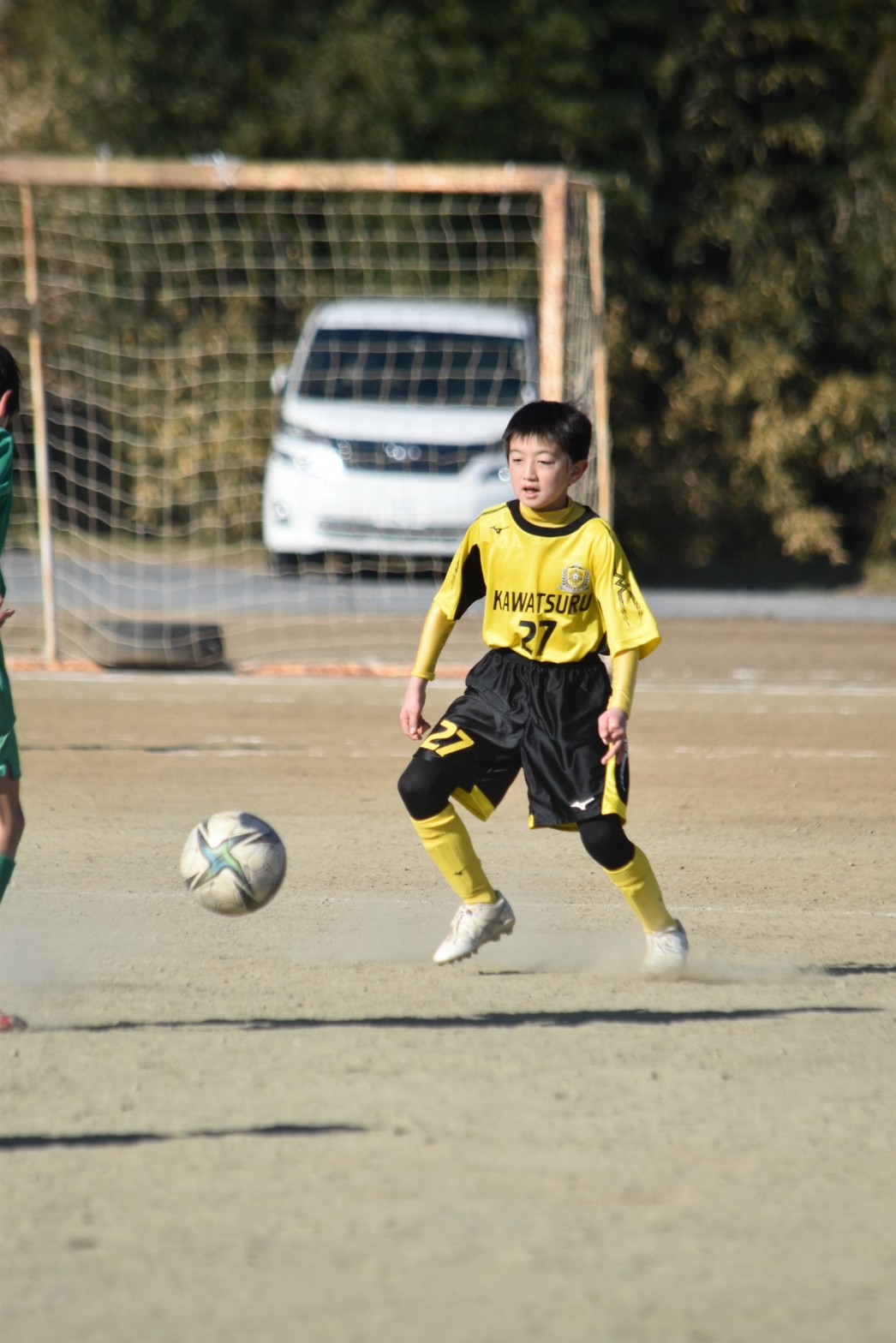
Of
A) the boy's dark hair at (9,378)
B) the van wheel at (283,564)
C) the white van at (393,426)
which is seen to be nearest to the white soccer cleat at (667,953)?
the boy's dark hair at (9,378)

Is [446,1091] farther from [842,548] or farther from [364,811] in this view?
[842,548]

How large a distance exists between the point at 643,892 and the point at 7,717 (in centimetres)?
170

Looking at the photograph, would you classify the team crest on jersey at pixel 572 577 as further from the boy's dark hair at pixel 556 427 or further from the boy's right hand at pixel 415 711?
the boy's right hand at pixel 415 711

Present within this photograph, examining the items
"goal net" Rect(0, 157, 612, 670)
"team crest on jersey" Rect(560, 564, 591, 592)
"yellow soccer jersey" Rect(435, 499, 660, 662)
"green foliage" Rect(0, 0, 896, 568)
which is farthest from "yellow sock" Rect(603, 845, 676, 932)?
"green foliage" Rect(0, 0, 896, 568)

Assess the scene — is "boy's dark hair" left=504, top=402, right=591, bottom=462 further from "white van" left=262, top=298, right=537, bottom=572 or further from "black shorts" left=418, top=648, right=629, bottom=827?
"white van" left=262, top=298, right=537, bottom=572

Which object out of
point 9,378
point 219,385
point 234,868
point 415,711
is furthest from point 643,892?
point 219,385

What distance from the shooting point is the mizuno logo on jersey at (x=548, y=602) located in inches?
205

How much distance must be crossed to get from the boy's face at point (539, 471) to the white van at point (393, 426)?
8238mm

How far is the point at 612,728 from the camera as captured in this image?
16.3 ft

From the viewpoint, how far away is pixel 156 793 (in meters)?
7.82

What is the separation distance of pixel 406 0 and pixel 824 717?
995 cm

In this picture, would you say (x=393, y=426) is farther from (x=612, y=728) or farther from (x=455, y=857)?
(x=612, y=728)

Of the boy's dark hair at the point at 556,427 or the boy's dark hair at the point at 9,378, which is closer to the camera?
the boy's dark hair at the point at 9,378

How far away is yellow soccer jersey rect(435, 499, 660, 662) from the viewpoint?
16.9ft
